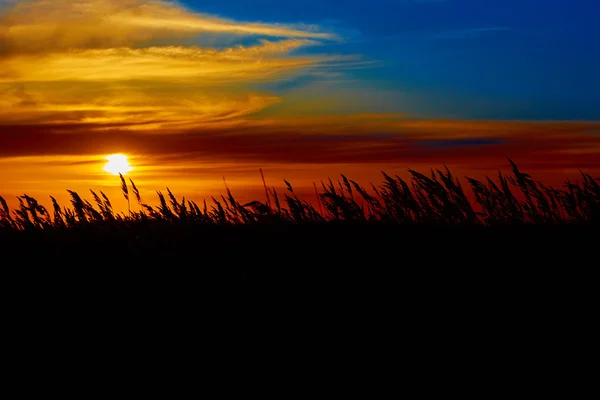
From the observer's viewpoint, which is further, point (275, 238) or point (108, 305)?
point (275, 238)

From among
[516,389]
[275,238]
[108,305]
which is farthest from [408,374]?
[275,238]

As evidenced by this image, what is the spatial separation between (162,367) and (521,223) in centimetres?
502

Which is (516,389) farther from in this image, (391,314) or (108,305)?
(108,305)

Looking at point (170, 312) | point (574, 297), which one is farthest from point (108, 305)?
point (574, 297)

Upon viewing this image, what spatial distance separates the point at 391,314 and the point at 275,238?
2141 mm

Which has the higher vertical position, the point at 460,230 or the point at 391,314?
the point at 460,230

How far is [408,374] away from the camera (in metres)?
4.31

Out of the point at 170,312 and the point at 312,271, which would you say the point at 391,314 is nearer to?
the point at 312,271

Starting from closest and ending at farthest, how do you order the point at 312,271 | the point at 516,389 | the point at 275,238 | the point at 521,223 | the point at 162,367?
the point at 516,389 < the point at 162,367 < the point at 312,271 < the point at 275,238 < the point at 521,223

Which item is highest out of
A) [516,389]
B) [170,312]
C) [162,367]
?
[170,312]

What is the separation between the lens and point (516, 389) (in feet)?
13.7

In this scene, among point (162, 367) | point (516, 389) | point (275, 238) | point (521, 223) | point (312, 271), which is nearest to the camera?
point (516, 389)

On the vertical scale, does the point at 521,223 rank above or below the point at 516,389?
above

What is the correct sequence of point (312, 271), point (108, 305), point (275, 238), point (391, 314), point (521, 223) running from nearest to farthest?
1. point (391, 314)
2. point (108, 305)
3. point (312, 271)
4. point (275, 238)
5. point (521, 223)
